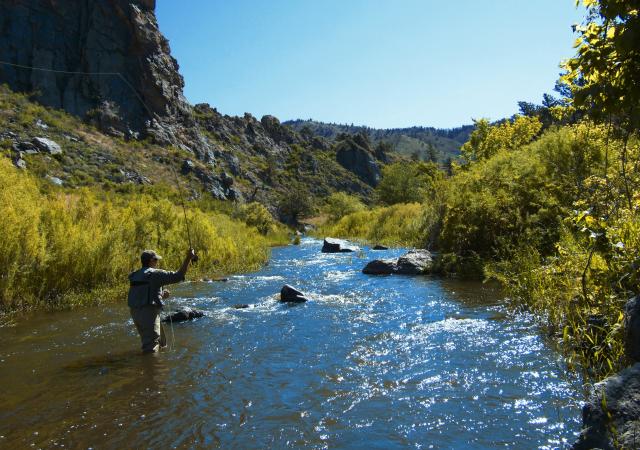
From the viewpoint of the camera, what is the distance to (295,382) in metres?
7.07

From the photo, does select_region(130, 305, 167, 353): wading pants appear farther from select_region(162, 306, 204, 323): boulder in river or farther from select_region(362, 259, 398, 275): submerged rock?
select_region(362, 259, 398, 275): submerged rock

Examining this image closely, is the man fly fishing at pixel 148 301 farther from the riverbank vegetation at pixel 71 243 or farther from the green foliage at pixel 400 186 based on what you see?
the green foliage at pixel 400 186

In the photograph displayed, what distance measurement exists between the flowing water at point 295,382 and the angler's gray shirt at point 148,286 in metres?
0.98

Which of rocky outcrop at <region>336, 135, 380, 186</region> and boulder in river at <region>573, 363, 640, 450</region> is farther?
rocky outcrop at <region>336, 135, 380, 186</region>

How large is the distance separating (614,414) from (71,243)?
42.9 feet

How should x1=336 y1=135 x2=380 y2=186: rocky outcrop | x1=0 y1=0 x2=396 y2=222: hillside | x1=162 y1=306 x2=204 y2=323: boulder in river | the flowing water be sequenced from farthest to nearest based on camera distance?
x1=336 y1=135 x2=380 y2=186: rocky outcrop, x1=0 y1=0 x2=396 y2=222: hillside, x1=162 y1=306 x2=204 y2=323: boulder in river, the flowing water

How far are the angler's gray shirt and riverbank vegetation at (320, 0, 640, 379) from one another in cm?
670

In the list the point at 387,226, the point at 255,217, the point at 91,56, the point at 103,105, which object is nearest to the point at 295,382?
the point at 387,226

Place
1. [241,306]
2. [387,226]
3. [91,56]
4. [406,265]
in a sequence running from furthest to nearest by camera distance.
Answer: [91,56]
[387,226]
[406,265]
[241,306]

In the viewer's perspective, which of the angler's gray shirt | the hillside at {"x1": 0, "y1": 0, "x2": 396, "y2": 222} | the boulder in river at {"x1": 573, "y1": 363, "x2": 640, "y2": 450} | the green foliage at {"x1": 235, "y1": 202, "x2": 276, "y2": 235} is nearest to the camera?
the boulder in river at {"x1": 573, "y1": 363, "x2": 640, "y2": 450}

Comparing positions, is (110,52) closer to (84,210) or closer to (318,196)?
(318,196)

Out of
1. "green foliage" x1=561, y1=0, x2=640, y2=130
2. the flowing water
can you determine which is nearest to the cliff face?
the flowing water

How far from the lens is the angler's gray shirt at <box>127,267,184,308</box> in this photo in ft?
28.4

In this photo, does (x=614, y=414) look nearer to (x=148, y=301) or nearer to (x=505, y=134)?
(x=148, y=301)
